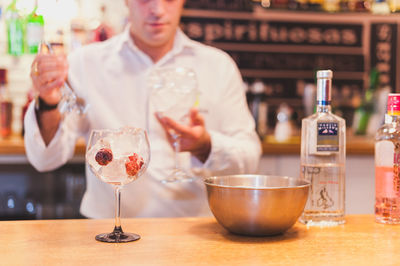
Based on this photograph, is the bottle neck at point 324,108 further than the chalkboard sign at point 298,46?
No

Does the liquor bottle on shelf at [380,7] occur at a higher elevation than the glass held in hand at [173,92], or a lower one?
higher

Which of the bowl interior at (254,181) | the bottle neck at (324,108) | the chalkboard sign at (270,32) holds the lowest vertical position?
the bowl interior at (254,181)

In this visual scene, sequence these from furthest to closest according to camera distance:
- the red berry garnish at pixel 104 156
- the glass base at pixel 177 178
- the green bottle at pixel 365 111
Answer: the green bottle at pixel 365 111, the glass base at pixel 177 178, the red berry garnish at pixel 104 156

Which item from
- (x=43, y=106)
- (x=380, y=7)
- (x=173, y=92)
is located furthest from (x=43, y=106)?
(x=380, y=7)

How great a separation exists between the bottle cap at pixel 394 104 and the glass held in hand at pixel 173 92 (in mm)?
633

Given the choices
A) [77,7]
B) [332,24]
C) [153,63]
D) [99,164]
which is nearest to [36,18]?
[77,7]

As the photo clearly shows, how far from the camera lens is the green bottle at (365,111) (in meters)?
3.50

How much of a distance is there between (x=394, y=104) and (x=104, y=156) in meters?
0.69

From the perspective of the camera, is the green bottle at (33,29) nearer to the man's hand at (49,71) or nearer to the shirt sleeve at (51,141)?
the shirt sleeve at (51,141)

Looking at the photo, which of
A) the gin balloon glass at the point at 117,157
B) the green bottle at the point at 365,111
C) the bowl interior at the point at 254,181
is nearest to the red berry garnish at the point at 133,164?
the gin balloon glass at the point at 117,157

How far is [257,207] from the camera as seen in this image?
1.07 m

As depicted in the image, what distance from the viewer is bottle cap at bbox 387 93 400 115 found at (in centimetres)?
123

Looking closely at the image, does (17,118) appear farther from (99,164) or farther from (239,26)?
(99,164)

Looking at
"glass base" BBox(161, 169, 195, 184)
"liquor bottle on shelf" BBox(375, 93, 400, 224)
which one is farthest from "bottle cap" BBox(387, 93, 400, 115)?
"glass base" BBox(161, 169, 195, 184)
